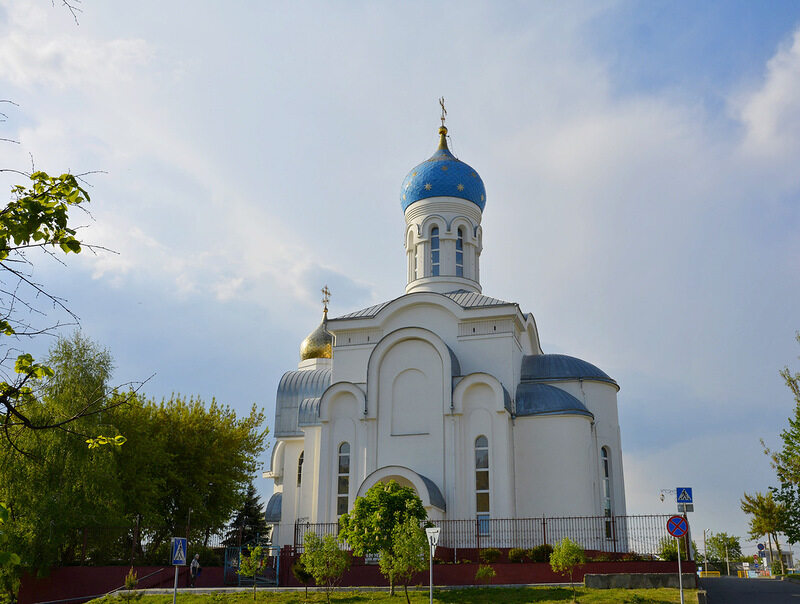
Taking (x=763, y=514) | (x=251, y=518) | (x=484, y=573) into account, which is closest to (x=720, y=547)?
(x=763, y=514)

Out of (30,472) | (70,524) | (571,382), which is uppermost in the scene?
(571,382)

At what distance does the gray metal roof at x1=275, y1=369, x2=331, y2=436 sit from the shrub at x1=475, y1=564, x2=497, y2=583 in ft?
49.2

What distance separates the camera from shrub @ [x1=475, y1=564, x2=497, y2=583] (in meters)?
17.2

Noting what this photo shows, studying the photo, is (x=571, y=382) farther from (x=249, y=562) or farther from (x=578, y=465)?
(x=249, y=562)

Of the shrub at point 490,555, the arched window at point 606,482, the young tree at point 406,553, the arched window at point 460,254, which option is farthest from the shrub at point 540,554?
the arched window at point 460,254

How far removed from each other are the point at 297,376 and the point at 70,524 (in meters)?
14.1

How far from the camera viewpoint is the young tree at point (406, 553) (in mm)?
15672

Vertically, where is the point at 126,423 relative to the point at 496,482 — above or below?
above

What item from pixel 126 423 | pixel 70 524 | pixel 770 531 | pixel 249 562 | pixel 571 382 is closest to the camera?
pixel 249 562

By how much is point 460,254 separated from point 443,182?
2829mm

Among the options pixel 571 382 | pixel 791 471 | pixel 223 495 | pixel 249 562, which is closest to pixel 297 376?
pixel 223 495

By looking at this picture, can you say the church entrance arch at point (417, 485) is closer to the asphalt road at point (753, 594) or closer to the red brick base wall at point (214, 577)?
the red brick base wall at point (214, 577)

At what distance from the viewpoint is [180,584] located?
20.0m

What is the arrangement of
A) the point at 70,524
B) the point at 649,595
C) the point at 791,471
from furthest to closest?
the point at 791,471
the point at 70,524
the point at 649,595
